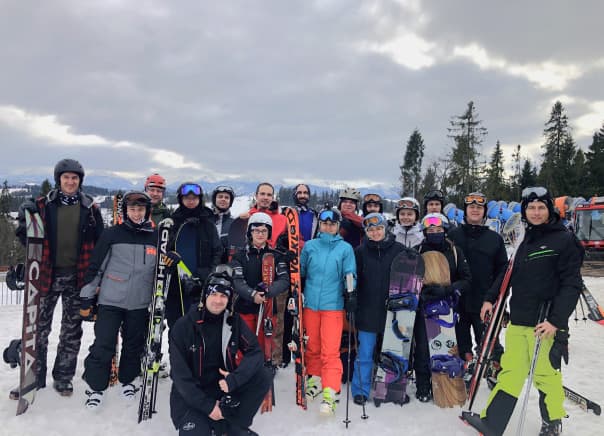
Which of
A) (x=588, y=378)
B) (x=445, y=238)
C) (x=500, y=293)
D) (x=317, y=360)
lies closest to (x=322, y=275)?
(x=317, y=360)

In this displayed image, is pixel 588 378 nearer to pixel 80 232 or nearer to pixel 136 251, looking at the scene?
pixel 136 251

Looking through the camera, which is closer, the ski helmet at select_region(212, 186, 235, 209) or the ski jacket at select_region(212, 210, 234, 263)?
the ski jacket at select_region(212, 210, 234, 263)

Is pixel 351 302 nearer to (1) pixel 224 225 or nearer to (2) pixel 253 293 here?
(2) pixel 253 293

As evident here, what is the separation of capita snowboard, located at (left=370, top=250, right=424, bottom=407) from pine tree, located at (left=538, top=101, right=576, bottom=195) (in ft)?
124

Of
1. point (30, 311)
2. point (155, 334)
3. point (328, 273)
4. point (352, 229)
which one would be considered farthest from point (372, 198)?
point (30, 311)

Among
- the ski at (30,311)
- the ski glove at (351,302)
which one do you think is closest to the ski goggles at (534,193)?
the ski glove at (351,302)

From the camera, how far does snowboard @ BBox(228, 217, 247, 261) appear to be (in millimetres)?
4594

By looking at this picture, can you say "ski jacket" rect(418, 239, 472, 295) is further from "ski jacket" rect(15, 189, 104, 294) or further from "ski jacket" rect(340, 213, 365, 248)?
"ski jacket" rect(15, 189, 104, 294)

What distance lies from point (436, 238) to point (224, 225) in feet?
8.69

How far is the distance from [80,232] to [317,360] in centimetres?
291

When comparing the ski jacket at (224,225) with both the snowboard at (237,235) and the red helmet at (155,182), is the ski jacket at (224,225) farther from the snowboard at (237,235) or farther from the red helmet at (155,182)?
the red helmet at (155,182)

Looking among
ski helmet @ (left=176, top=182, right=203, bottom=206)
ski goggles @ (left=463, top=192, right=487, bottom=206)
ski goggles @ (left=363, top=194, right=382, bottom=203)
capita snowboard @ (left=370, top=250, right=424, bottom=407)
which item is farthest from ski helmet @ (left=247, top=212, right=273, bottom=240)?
ski goggles @ (left=463, top=192, right=487, bottom=206)

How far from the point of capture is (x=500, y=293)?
12.2 ft

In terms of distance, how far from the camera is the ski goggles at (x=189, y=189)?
4383mm
